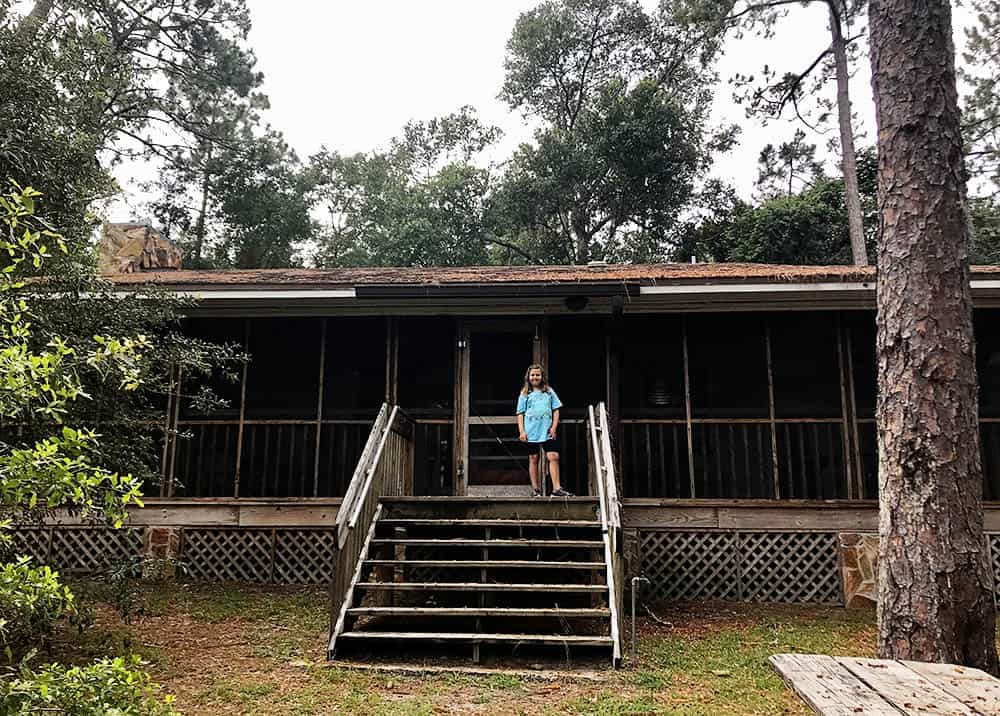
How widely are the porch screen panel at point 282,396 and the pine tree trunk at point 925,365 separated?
25.3 ft

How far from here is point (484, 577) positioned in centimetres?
684

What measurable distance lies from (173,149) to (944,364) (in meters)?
24.0

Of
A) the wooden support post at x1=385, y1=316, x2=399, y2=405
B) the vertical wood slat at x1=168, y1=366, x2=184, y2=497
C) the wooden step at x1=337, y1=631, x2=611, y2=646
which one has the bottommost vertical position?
the wooden step at x1=337, y1=631, x2=611, y2=646

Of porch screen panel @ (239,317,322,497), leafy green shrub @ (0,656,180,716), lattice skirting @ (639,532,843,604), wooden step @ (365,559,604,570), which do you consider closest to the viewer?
leafy green shrub @ (0,656,180,716)

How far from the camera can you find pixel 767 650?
248 inches

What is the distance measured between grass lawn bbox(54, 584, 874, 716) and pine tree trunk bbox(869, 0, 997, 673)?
102 cm

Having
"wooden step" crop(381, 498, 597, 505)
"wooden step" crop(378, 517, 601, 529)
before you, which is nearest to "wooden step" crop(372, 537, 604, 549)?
"wooden step" crop(378, 517, 601, 529)

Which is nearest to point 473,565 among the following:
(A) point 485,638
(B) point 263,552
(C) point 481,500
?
(C) point 481,500

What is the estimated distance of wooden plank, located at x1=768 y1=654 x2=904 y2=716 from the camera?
82.9 inches

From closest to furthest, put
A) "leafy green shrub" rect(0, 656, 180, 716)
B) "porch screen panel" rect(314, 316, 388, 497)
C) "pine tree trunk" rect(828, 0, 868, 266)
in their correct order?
"leafy green shrub" rect(0, 656, 180, 716) < "porch screen panel" rect(314, 316, 388, 497) < "pine tree trunk" rect(828, 0, 868, 266)

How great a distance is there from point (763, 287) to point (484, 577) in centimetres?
416

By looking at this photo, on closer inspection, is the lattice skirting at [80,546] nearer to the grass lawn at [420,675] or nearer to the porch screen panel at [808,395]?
the grass lawn at [420,675]

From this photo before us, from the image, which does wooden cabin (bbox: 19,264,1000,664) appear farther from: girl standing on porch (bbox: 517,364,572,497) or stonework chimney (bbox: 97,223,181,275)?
stonework chimney (bbox: 97,223,181,275)

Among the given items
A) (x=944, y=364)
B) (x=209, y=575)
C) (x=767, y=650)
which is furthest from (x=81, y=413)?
(x=944, y=364)
